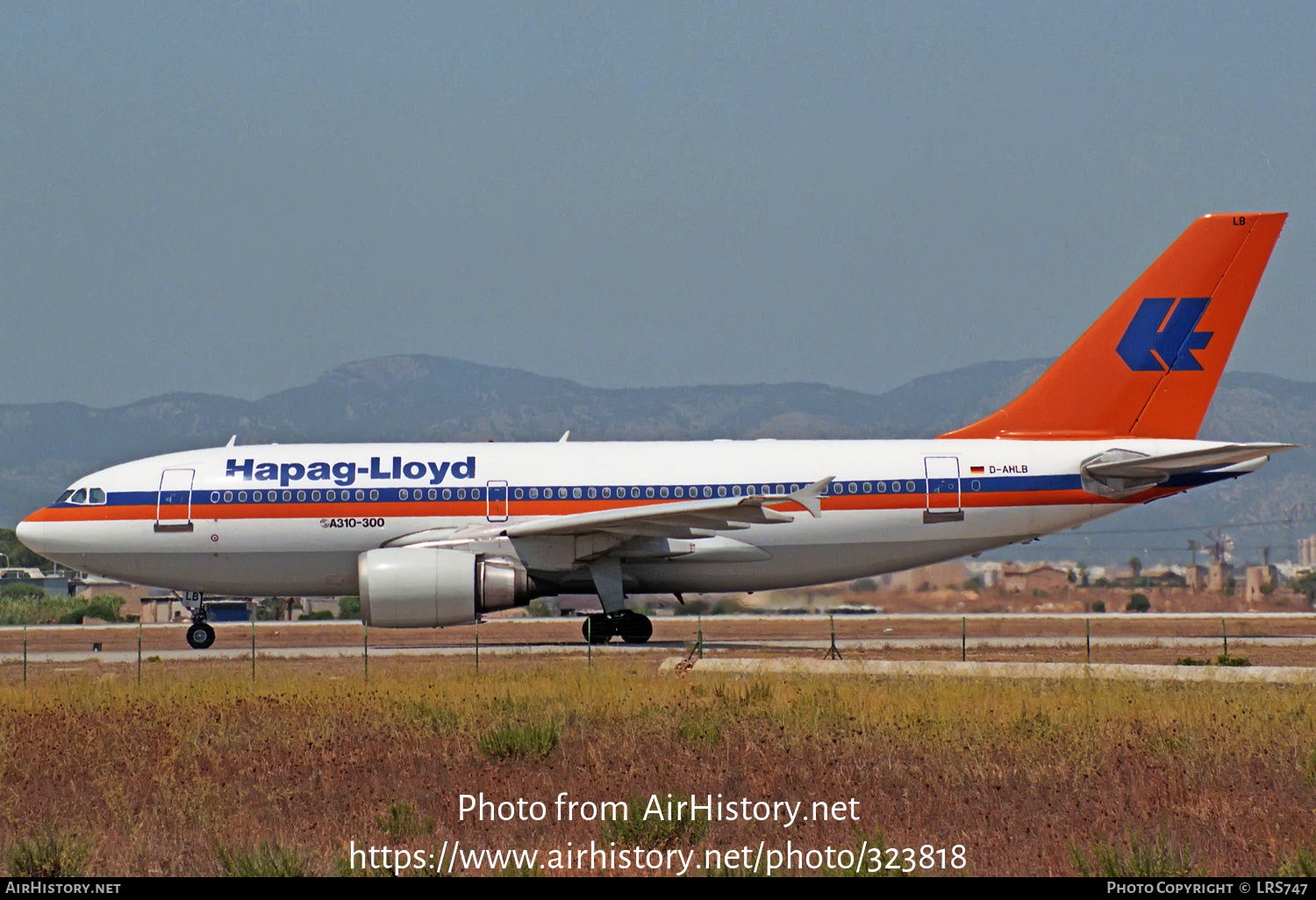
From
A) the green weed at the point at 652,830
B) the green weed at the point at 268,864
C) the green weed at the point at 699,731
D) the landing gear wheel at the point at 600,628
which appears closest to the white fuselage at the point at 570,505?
the landing gear wheel at the point at 600,628

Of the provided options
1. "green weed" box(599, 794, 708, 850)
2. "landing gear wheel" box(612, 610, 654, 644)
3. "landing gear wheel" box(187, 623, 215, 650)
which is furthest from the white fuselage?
"green weed" box(599, 794, 708, 850)

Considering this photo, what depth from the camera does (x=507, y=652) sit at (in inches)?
1037

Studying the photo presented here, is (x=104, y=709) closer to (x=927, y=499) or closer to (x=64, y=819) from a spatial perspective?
(x=64, y=819)

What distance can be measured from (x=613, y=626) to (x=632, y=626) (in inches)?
18.4

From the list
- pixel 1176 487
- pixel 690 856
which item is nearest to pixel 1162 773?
pixel 690 856

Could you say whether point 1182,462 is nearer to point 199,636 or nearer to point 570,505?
point 570,505

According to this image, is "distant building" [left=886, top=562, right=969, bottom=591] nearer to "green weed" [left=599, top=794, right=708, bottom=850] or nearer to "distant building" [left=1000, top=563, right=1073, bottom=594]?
"distant building" [left=1000, top=563, right=1073, bottom=594]

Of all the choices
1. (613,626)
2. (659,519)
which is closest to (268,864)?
(659,519)

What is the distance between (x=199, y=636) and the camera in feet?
96.9

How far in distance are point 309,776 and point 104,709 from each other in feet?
17.5

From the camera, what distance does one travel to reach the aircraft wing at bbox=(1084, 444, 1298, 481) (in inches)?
1049

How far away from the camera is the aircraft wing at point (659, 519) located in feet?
80.9

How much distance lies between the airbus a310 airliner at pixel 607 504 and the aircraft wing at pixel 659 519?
0.10 metres

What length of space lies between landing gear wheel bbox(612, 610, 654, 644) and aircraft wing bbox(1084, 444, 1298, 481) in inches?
367
